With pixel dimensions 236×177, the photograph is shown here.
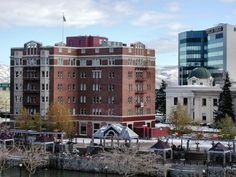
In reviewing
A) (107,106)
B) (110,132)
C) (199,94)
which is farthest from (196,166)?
(199,94)

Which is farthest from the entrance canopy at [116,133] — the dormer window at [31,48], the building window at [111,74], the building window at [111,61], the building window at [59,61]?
the dormer window at [31,48]

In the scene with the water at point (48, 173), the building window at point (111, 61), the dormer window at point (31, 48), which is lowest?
the water at point (48, 173)

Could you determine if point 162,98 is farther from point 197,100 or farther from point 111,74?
point 111,74

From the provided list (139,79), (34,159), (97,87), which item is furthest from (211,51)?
(34,159)

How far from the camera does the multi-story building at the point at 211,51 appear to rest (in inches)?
6742

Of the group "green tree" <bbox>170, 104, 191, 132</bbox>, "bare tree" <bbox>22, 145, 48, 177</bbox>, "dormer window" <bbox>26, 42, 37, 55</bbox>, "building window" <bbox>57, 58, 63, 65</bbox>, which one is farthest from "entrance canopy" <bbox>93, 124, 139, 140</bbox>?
"dormer window" <bbox>26, 42, 37, 55</bbox>

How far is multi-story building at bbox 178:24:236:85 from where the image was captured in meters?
171

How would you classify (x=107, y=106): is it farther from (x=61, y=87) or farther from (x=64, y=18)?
(x=64, y=18)

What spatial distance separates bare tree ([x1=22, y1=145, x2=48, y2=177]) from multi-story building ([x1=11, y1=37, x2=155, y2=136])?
1006 inches

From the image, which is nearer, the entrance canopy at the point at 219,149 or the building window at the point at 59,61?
the entrance canopy at the point at 219,149

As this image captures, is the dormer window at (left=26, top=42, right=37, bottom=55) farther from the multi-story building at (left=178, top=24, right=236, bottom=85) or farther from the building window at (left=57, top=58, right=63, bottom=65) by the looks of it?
the multi-story building at (left=178, top=24, right=236, bottom=85)

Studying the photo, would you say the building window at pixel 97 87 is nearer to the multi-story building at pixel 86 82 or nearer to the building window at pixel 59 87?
the multi-story building at pixel 86 82

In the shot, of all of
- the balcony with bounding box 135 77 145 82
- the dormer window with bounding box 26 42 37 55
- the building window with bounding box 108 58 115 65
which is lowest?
the balcony with bounding box 135 77 145 82

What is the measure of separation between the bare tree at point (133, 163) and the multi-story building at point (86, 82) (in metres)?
30.7
